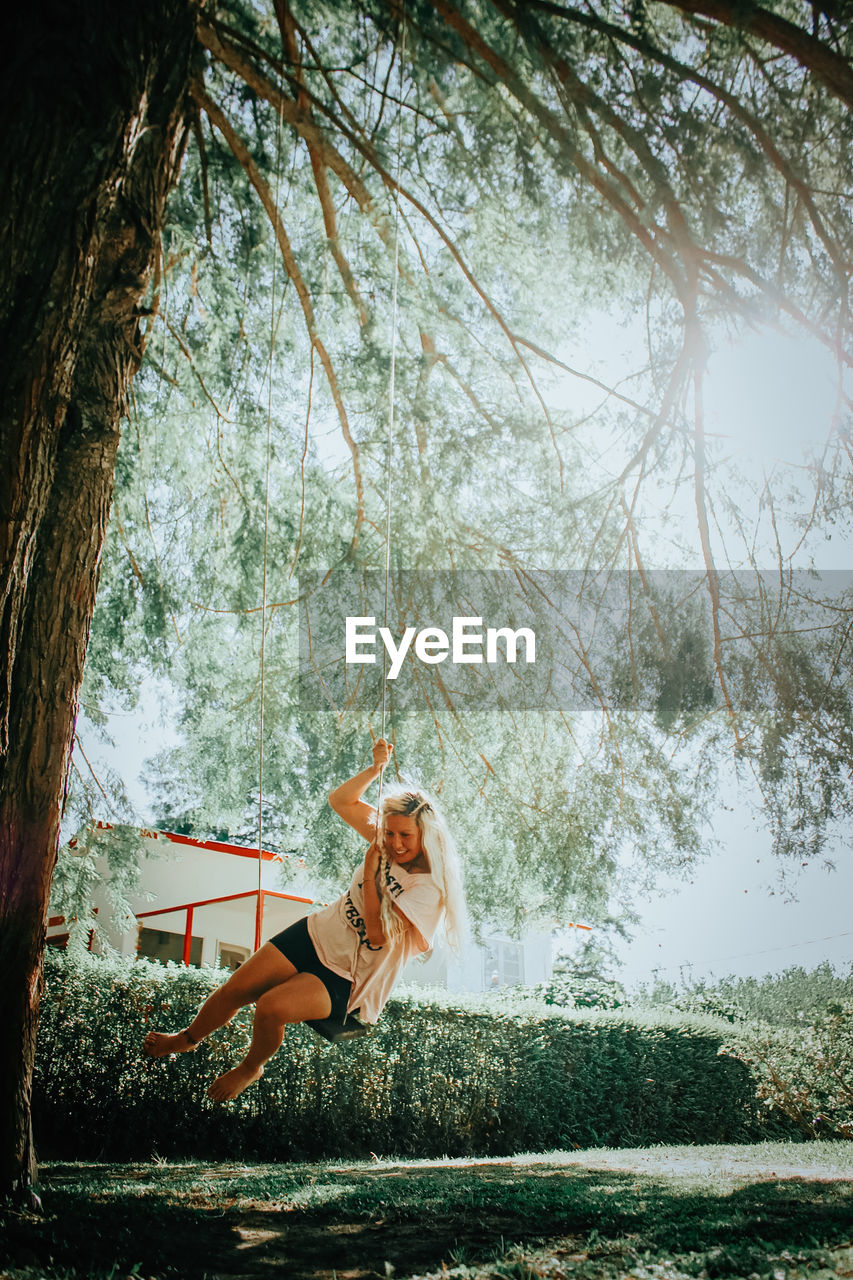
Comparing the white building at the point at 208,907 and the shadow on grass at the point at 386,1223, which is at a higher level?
the white building at the point at 208,907

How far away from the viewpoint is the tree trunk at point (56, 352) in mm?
2529

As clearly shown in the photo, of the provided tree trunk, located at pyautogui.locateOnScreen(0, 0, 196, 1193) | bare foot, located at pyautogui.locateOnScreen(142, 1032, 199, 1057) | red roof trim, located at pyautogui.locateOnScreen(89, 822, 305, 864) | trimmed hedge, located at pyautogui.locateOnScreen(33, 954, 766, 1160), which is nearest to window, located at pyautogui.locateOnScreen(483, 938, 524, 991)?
red roof trim, located at pyautogui.locateOnScreen(89, 822, 305, 864)

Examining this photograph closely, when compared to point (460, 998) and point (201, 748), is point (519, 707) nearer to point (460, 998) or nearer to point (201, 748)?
point (201, 748)

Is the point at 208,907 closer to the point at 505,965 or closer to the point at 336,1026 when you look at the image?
the point at 505,965

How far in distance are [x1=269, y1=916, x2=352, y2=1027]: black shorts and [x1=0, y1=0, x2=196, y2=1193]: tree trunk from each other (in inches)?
32.0

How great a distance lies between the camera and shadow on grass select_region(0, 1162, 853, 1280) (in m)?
2.55

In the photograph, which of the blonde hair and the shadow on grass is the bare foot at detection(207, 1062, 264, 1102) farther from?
the blonde hair

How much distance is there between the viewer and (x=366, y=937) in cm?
294

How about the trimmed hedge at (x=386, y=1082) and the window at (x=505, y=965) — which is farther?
the window at (x=505, y=965)

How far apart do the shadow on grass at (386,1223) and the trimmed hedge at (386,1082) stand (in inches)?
63.9

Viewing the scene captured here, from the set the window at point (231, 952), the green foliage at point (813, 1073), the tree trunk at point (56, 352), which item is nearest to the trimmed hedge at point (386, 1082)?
the green foliage at point (813, 1073)

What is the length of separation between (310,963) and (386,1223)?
930mm

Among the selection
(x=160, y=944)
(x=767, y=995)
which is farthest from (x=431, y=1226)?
(x=160, y=944)

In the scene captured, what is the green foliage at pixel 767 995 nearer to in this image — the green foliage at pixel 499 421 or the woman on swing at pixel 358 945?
the green foliage at pixel 499 421
